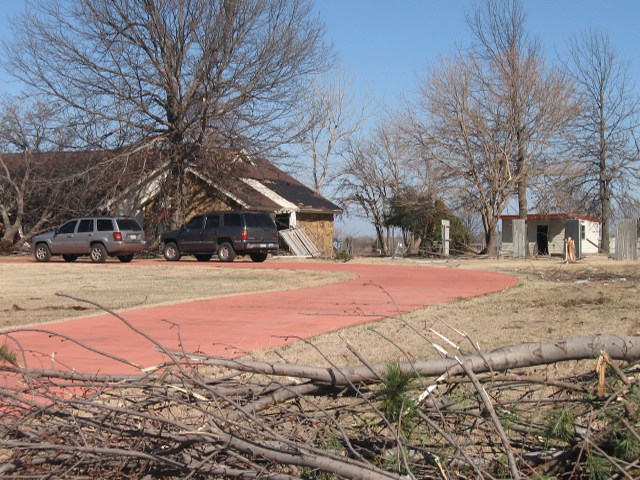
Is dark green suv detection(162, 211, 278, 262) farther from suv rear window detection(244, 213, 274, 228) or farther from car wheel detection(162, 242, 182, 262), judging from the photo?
car wheel detection(162, 242, 182, 262)

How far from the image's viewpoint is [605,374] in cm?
399

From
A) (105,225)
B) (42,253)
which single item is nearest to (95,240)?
(105,225)

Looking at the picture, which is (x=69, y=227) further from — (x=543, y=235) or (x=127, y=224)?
(x=543, y=235)

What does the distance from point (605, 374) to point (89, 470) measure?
8.61 ft

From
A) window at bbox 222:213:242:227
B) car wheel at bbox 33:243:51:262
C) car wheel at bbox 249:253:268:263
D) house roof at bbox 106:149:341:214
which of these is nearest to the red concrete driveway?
window at bbox 222:213:242:227

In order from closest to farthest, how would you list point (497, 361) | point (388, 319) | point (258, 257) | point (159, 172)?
point (497, 361), point (388, 319), point (258, 257), point (159, 172)

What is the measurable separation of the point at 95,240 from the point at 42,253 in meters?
2.77

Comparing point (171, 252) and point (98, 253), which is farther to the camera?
point (171, 252)

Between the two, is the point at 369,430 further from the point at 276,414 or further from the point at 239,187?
the point at 239,187

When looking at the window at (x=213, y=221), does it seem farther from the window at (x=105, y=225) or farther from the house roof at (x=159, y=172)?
the house roof at (x=159, y=172)

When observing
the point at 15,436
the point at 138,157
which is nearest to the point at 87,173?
the point at 138,157

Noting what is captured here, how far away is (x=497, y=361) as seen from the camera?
4.23 meters

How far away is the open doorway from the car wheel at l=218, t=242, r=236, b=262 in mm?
22320

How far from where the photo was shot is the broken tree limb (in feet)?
13.7
